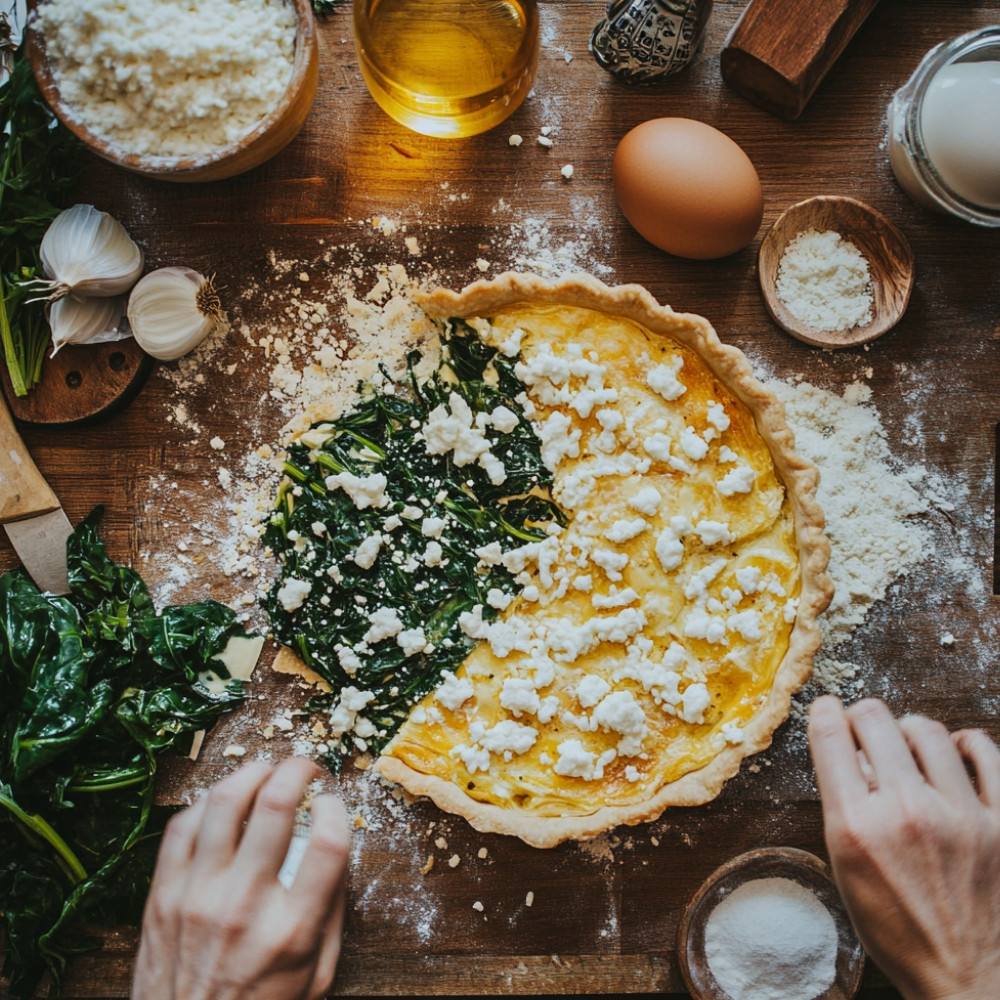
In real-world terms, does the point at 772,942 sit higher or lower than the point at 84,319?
lower

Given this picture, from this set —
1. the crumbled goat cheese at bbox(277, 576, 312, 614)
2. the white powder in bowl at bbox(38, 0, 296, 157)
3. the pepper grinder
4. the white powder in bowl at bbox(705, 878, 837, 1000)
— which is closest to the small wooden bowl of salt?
the white powder in bowl at bbox(705, 878, 837, 1000)

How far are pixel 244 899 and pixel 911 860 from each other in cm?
169

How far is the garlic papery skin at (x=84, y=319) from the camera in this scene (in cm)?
279

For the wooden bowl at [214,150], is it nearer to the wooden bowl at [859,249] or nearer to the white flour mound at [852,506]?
the wooden bowl at [859,249]

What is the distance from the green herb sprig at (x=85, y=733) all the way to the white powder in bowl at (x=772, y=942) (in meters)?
1.75

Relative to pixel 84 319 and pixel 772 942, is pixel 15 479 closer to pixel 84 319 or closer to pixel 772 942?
pixel 84 319

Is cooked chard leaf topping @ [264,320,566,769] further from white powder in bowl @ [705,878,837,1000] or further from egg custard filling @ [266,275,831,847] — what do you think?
white powder in bowl @ [705,878,837,1000]

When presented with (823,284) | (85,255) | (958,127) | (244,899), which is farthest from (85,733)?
(958,127)

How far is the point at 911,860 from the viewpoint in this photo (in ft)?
7.30

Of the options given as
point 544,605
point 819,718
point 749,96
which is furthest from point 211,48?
point 819,718

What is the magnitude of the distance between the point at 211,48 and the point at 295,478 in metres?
1.30

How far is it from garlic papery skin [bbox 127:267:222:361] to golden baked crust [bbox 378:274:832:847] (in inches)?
30.8

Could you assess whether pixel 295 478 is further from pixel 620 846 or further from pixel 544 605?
pixel 620 846

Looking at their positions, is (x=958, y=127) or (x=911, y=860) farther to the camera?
(x=958, y=127)
